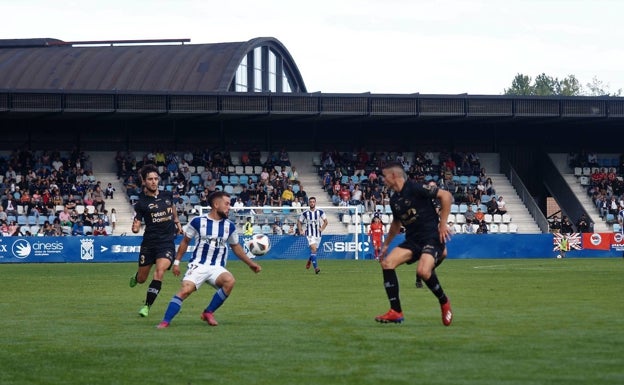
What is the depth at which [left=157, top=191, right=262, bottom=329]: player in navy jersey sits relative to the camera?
591 inches

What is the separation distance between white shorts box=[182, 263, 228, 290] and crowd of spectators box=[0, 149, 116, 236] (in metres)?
32.0

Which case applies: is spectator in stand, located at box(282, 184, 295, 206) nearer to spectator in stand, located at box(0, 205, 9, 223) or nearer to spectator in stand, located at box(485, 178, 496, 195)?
spectator in stand, located at box(485, 178, 496, 195)

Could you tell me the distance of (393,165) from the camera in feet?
49.0

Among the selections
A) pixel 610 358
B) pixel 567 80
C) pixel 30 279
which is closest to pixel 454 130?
pixel 30 279

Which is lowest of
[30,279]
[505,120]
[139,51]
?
[30,279]

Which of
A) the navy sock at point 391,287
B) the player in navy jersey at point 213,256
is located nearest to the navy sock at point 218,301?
the player in navy jersey at point 213,256

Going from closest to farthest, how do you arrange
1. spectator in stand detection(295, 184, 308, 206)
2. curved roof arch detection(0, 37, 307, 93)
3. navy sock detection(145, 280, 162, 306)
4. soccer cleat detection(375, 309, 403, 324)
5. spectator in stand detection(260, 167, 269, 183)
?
soccer cleat detection(375, 309, 403, 324)
navy sock detection(145, 280, 162, 306)
spectator in stand detection(295, 184, 308, 206)
spectator in stand detection(260, 167, 269, 183)
curved roof arch detection(0, 37, 307, 93)

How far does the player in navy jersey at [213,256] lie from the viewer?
15.0 m

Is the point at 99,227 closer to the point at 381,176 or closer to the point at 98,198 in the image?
the point at 98,198

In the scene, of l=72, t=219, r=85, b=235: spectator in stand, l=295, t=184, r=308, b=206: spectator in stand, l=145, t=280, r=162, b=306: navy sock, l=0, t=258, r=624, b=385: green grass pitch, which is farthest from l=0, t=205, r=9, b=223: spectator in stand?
l=145, t=280, r=162, b=306: navy sock

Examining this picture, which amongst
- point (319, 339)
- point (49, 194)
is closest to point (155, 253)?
point (319, 339)

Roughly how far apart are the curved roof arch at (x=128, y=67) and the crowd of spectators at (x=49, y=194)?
11.3 meters

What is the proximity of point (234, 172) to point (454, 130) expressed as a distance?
12853 millimetres

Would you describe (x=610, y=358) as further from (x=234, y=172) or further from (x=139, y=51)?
(x=139, y=51)
